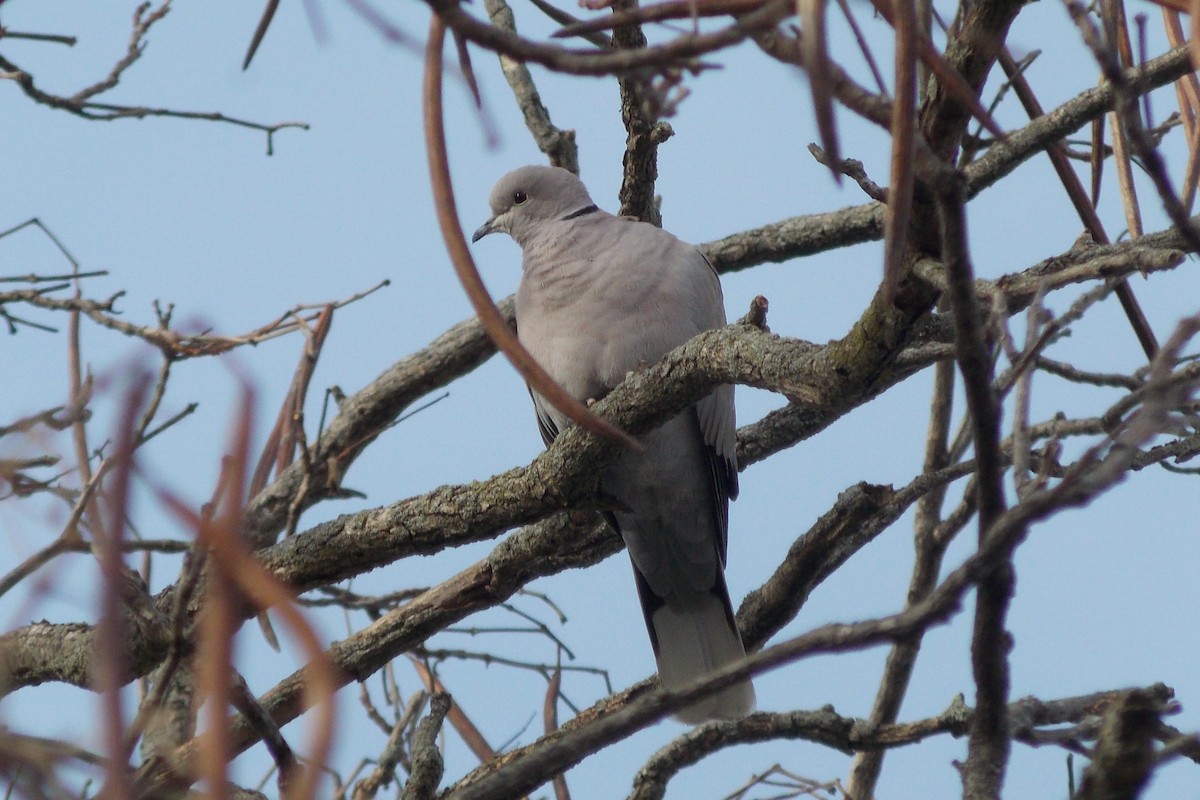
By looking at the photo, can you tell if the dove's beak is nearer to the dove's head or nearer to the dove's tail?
the dove's head

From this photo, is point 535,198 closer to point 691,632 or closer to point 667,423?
point 667,423

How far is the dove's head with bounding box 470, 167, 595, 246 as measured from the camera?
15.1 feet

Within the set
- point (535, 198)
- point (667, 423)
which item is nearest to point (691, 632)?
point (667, 423)

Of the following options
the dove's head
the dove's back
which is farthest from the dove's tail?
the dove's head

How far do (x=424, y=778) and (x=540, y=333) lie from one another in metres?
1.56

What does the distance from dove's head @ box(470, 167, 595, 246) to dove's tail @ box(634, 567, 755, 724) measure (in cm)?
139

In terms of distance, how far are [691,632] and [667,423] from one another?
755 mm

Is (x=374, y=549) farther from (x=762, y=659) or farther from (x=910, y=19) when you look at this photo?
(x=910, y=19)

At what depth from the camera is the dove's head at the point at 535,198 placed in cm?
459

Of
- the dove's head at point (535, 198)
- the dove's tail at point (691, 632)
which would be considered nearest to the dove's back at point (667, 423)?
the dove's tail at point (691, 632)

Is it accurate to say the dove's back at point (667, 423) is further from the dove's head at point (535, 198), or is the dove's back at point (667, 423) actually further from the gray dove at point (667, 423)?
the dove's head at point (535, 198)

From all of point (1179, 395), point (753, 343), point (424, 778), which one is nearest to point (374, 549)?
point (424, 778)

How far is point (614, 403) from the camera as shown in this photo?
9.37ft

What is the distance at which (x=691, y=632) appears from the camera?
3.97 meters
